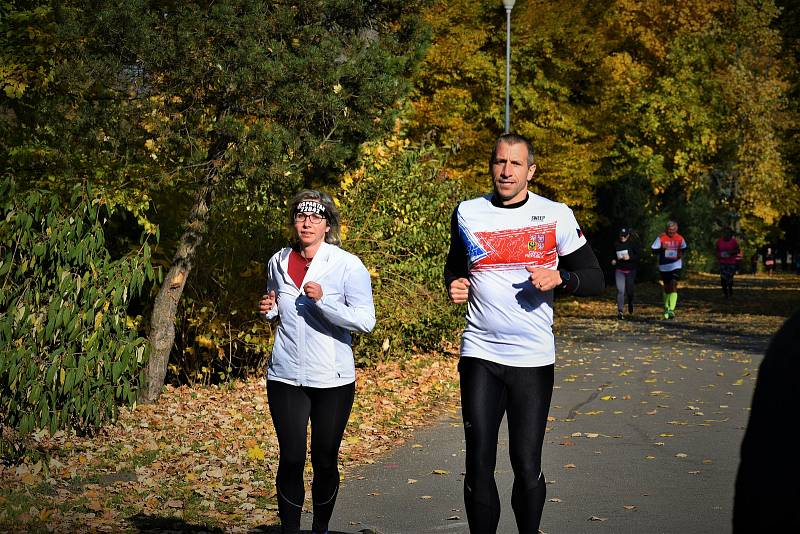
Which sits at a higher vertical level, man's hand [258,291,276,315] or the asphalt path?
man's hand [258,291,276,315]

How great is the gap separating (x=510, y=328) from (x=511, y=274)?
231 millimetres

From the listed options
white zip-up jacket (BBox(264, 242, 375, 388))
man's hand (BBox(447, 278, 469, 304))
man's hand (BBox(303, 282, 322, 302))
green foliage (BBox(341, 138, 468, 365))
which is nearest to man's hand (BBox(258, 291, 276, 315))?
white zip-up jacket (BBox(264, 242, 375, 388))

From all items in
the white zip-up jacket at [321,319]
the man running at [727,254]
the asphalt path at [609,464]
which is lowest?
the asphalt path at [609,464]

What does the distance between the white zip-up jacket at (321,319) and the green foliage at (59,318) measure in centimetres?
264

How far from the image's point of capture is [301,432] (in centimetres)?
577

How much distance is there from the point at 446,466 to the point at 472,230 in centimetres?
382

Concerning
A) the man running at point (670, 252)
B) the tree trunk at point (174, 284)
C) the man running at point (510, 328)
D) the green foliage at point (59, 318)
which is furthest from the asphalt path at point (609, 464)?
the man running at point (670, 252)

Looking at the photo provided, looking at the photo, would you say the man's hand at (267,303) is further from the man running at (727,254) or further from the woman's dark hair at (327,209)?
the man running at (727,254)

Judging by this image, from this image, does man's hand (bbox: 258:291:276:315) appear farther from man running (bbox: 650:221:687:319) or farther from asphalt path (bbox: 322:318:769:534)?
man running (bbox: 650:221:687:319)

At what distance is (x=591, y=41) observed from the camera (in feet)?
95.2

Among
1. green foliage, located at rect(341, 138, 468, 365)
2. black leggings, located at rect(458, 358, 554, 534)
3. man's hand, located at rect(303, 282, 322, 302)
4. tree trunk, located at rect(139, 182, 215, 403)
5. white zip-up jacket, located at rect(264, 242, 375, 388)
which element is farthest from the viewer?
green foliage, located at rect(341, 138, 468, 365)

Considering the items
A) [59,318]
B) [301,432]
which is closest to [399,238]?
[59,318]

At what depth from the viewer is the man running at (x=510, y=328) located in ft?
17.0

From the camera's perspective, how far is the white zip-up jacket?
18.8 feet
